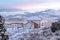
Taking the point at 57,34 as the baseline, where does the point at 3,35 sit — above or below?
above

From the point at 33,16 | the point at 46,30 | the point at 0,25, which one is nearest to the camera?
the point at 0,25

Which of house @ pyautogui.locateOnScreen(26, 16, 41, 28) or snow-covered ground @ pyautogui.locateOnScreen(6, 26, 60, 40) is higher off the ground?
house @ pyautogui.locateOnScreen(26, 16, 41, 28)

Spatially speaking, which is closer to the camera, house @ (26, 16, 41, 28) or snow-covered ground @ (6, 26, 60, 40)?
snow-covered ground @ (6, 26, 60, 40)

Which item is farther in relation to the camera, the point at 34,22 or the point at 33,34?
the point at 34,22

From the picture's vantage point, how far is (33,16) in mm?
5926

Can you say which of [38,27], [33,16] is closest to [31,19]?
[33,16]

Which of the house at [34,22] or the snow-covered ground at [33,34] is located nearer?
the snow-covered ground at [33,34]

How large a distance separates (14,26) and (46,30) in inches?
42.5

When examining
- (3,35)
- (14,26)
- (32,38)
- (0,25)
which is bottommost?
(32,38)

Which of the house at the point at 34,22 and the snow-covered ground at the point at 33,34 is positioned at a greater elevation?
the house at the point at 34,22

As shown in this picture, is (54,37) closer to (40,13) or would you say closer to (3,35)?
(40,13)

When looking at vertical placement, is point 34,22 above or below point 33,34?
above

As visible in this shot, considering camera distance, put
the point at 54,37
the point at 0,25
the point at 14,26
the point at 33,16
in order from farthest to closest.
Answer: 1. the point at 33,16
2. the point at 14,26
3. the point at 54,37
4. the point at 0,25

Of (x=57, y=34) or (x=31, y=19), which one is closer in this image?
(x=57, y=34)
